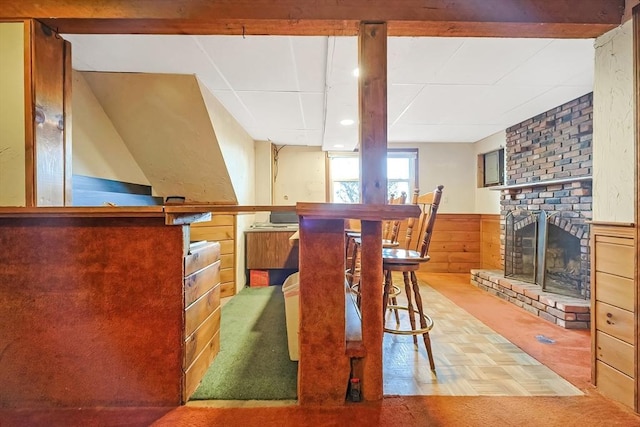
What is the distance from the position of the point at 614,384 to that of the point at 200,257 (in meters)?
2.22

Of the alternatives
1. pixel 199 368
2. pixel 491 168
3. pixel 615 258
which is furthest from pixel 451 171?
pixel 199 368

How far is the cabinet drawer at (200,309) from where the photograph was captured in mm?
1380

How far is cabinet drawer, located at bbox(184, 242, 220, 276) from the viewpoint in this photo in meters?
1.39

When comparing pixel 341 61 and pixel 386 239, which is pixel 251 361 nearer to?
pixel 386 239

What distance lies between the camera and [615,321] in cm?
143

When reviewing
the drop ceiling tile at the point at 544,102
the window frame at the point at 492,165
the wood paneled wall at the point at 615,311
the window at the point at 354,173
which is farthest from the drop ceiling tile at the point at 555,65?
the window at the point at 354,173

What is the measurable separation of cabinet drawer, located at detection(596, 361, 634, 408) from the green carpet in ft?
5.24

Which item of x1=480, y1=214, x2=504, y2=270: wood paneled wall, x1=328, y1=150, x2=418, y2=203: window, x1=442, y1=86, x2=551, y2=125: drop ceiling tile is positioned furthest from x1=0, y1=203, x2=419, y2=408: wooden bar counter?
x1=480, y1=214, x2=504, y2=270: wood paneled wall

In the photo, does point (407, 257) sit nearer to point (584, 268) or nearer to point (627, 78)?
point (627, 78)

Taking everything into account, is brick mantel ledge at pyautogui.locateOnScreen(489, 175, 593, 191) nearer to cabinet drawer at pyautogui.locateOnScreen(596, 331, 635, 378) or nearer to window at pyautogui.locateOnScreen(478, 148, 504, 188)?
window at pyautogui.locateOnScreen(478, 148, 504, 188)

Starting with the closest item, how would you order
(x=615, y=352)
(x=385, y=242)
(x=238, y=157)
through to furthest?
(x=615, y=352) → (x=385, y=242) → (x=238, y=157)

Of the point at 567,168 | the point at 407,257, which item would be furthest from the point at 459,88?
the point at 407,257

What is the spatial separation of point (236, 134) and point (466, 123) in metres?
2.84

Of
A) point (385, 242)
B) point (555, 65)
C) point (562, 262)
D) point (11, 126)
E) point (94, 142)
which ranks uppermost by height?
point (555, 65)
